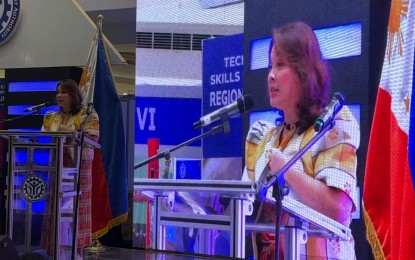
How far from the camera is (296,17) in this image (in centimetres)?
417

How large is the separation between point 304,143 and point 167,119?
51.7 inches

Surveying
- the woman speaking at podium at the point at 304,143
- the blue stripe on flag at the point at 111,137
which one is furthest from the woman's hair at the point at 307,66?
the blue stripe on flag at the point at 111,137

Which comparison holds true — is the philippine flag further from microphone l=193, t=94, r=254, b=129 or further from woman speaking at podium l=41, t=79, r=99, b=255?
woman speaking at podium l=41, t=79, r=99, b=255

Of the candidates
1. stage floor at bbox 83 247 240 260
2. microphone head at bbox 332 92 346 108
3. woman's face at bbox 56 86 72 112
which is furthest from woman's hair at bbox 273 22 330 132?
woman's face at bbox 56 86 72 112

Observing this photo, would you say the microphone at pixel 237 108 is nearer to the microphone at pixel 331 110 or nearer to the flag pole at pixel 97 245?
the microphone at pixel 331 110

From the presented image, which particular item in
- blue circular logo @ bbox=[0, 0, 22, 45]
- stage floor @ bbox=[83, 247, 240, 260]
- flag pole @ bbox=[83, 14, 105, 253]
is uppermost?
blue circular logo @ bbox=[0, 0, 22, 45]

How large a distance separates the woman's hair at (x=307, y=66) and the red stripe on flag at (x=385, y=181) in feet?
9.38

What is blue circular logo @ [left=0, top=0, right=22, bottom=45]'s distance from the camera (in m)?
6.36

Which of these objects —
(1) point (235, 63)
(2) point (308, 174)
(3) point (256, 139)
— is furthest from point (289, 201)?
(1) point (235, 63)

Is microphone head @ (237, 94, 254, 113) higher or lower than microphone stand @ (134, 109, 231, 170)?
higher

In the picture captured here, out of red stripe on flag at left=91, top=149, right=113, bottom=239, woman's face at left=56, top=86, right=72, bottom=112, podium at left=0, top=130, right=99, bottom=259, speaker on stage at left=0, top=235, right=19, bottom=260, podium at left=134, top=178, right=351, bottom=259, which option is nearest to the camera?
speaker on stage at left=0, top=235, right=19, bottom=260

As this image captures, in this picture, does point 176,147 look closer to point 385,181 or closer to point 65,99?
point 65,99

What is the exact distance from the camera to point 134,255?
17.2 ft

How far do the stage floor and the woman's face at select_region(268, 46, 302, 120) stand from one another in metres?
1.24
